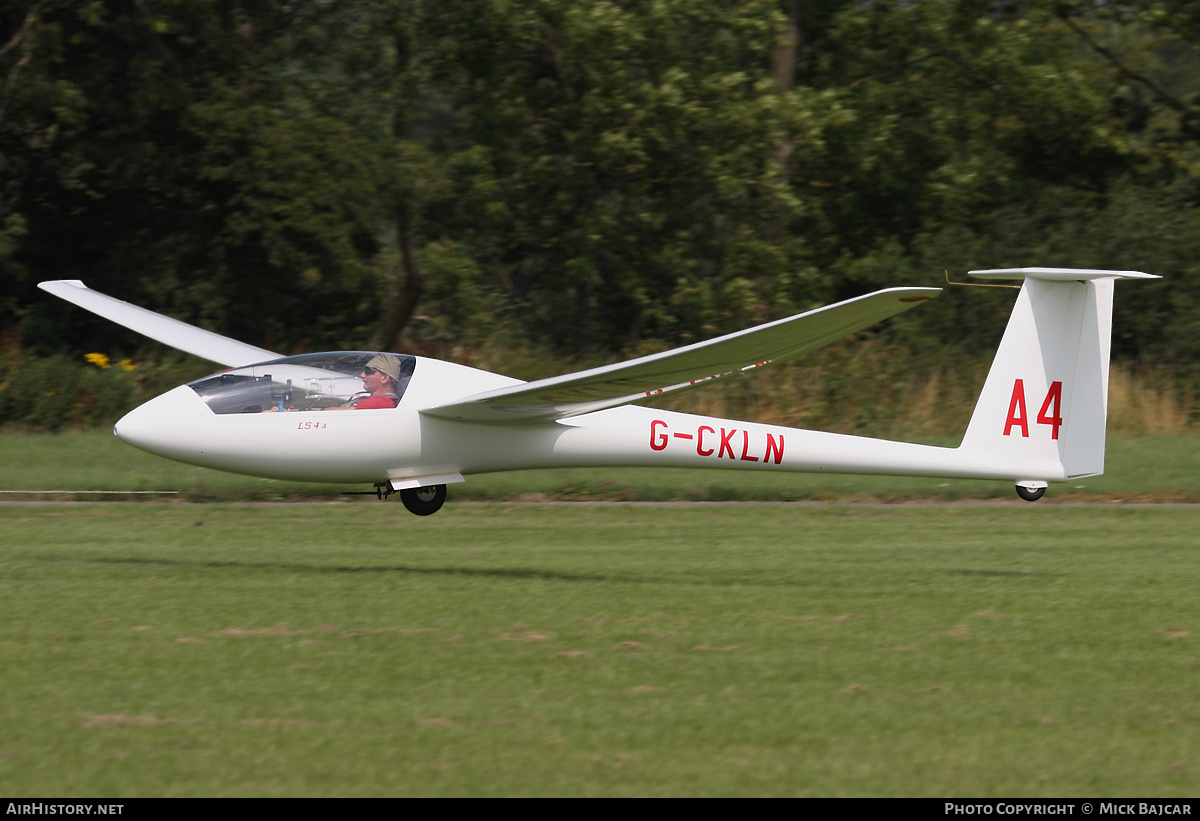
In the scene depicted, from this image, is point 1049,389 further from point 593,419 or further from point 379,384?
point 379,384

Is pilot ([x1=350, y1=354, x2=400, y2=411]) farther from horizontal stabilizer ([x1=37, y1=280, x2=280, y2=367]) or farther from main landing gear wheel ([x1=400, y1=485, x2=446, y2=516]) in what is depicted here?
horizontal stabilizer ([x1=37, y1=280, x2=280, y2=367])

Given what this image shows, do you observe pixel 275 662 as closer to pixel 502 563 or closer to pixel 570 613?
pixel 570 613

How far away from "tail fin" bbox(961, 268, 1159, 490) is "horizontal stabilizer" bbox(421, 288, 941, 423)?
1933 millimetres

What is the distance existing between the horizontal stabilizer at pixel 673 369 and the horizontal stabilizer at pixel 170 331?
4.16m

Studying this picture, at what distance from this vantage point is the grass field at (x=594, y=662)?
5973 millimetres

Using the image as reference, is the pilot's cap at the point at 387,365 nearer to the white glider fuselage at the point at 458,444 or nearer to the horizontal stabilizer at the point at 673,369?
the white glider fuselage at the point at 458,444

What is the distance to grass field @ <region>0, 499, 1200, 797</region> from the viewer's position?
5973 millimetres

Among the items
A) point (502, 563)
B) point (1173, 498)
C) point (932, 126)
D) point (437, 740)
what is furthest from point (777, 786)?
point (932, 126)

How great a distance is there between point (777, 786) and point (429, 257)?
23.2 meters

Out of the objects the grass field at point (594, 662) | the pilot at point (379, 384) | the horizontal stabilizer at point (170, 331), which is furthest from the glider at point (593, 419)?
the horizontal stabilizer at point (170, 331)

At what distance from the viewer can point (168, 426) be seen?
32.1ft

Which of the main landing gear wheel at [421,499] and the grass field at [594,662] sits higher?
the main landing gear wheel at [421,499]

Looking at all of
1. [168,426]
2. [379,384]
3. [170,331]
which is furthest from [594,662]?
[170,331]

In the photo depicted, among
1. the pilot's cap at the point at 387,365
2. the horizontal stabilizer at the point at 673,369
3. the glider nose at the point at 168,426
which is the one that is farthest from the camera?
the pilot's cap at the point at 387,365
